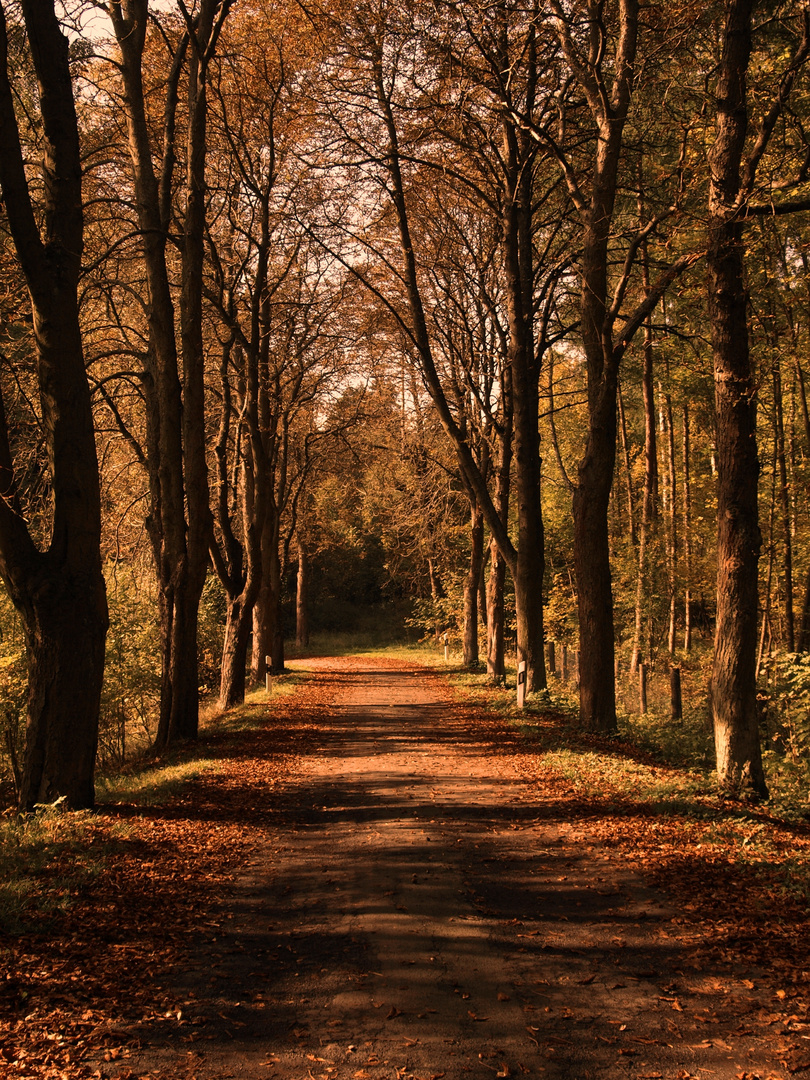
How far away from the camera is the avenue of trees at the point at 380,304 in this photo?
8312mm

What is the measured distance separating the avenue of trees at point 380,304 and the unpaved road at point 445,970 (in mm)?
2908

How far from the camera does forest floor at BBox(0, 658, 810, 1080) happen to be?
3.81 m

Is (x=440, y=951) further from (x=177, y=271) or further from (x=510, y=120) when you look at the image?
(x=177, y=271)

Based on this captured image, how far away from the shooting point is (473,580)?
26938 mm

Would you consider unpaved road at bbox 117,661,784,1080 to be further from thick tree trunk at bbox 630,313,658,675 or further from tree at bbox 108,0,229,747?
thick tree trunk at bbox 630,313,658,675

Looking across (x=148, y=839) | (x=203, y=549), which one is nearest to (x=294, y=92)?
(x=203, y=549)

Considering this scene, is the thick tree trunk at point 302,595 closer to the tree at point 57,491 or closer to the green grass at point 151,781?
the green grass at point 151,781

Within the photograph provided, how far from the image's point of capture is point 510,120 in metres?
14.8

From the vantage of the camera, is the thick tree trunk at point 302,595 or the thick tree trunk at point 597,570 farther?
the thick tree trunk at point 302,595

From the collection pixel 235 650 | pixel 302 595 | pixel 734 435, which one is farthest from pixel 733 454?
pixel 302 595

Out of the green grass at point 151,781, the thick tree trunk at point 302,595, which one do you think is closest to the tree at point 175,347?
the green grass at point 151,781

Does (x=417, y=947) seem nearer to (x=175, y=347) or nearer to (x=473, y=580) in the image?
(x=175, y=347)

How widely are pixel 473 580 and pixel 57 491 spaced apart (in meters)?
19.8

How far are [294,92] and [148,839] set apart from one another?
15.9m
